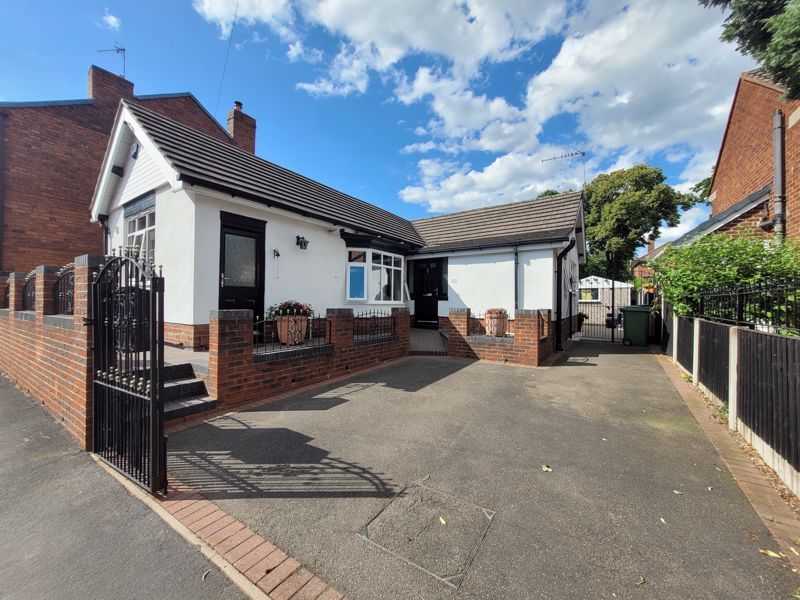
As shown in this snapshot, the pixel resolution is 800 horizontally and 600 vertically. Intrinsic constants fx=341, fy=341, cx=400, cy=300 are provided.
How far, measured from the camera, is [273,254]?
26.1 ft

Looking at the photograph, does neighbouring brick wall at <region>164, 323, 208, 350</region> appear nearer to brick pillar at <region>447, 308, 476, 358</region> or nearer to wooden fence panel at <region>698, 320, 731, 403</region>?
brick pillar at <region>447, 308, 476, 358</region>

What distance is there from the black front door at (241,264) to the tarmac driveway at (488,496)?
9.89 ft

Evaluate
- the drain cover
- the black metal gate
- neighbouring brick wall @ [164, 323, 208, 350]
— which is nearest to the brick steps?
the black metal gate

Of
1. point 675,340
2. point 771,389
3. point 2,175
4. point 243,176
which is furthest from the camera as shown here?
point 2,175

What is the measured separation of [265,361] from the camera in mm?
5469

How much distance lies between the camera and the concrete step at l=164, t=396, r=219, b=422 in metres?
4.32

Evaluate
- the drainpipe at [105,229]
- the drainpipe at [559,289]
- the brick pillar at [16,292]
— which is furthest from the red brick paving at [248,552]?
the drainpipe at [559,289]

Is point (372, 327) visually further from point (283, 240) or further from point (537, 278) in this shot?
point (537, 278)

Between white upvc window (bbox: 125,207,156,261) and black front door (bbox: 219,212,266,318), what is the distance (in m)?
1.83

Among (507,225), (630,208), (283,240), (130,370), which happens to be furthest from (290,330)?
(630,208)

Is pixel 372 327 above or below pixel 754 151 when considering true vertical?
below

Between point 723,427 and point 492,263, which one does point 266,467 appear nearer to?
point 723,427

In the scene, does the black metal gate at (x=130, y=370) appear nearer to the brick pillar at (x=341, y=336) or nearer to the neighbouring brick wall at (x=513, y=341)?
the brick pillar at (x=341, y=336)

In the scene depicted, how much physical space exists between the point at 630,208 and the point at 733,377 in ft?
87.6
